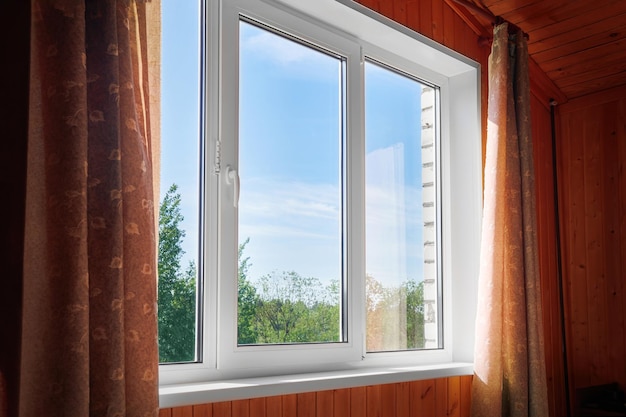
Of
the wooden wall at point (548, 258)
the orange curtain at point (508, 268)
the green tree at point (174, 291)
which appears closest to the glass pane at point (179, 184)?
the green tree at point (174, 291)

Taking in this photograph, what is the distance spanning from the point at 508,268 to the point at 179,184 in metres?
1.55

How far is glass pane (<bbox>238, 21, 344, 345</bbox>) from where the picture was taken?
254 centimetres

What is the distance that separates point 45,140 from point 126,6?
0.42 meters

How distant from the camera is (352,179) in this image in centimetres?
293

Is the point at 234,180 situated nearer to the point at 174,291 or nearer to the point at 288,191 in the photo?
the point at 288,191

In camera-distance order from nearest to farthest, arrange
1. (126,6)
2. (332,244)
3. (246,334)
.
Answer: (126,6) < (246,334) < (332,244)

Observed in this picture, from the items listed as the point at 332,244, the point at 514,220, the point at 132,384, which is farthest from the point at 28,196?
the point at 514,220

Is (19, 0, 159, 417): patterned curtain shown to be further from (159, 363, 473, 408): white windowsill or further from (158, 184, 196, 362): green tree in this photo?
(158, 184, 196, 362): green tree

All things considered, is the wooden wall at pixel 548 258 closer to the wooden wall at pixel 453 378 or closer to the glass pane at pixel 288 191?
the wooden wall at pixel 453 378

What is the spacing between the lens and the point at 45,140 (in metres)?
1.61

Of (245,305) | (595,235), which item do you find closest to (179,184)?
(245,305)

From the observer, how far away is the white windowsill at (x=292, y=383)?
2016 millimetres

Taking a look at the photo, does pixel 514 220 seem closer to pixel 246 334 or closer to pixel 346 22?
pixel 346 22

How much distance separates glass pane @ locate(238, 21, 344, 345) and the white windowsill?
187mm
